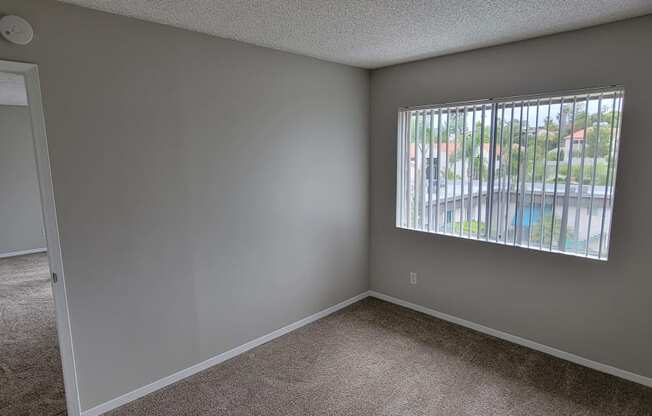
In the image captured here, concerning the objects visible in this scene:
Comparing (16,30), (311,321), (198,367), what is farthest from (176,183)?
(311,321)

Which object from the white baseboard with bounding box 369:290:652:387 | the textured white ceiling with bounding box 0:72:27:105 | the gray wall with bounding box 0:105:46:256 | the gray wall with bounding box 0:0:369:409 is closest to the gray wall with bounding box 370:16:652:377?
the white baseboard with bounding box 369:290:652:387

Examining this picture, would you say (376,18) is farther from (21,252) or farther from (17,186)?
(21,252)

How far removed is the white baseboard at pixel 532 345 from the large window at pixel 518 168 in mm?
808

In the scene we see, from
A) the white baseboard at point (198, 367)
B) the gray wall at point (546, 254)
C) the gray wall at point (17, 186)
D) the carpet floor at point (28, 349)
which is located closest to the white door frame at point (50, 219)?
the white baseboard at point (198, 367)

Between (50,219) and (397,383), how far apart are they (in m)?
2.45

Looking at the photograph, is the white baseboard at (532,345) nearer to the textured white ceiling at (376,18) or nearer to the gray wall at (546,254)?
the gray wall at (546,254)

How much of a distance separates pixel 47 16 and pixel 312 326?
9.80 ft

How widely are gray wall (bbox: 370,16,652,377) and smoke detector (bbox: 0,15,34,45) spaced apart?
112 inches

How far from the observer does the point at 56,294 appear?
2115 mm

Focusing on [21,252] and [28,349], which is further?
[21,252]

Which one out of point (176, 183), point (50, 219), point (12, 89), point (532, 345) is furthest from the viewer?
point (12, 89)

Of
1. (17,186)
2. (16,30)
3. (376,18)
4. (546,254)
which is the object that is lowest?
(546,254)

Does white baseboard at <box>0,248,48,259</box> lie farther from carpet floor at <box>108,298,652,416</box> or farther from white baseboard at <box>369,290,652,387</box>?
white baseboard at <box>369,290,652,387</box>

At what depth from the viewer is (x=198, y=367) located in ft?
9.08
